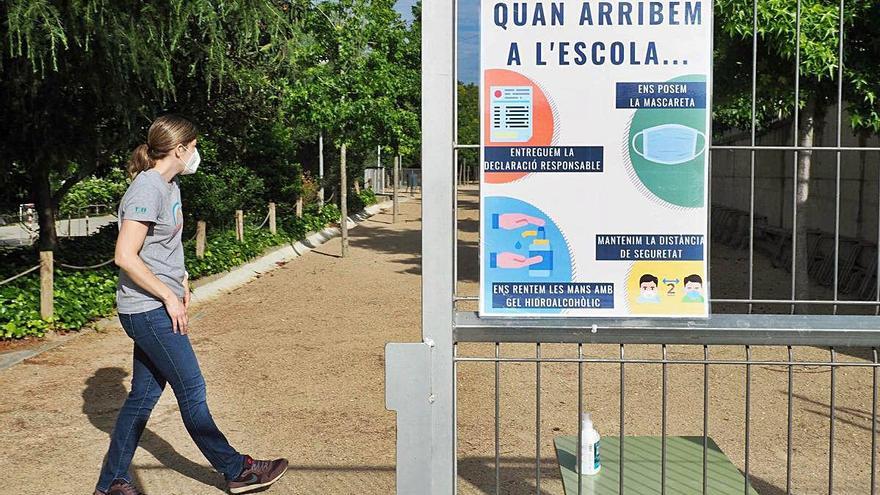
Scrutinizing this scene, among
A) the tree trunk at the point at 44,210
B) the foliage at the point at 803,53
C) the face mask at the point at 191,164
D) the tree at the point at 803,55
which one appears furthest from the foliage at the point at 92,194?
the face mask at the point at 191,164

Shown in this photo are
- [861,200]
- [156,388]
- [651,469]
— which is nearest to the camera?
[651,469]

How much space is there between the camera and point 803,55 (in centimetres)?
807

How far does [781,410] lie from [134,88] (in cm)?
830

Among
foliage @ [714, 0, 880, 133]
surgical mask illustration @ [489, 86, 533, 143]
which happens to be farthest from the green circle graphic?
foliage @ [714, 0, 880, 133]

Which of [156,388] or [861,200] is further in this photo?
[861,200]

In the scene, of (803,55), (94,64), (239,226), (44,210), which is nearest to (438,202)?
(803,55)

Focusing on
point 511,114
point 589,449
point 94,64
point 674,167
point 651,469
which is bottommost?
point 651,469

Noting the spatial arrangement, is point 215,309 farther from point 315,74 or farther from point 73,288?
point 315,74

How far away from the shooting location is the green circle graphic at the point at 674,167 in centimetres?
306

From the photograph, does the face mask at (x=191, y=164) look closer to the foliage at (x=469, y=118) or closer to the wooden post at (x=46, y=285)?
the foliage at (x=469, y=118)

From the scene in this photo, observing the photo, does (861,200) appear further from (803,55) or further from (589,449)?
(589,449)

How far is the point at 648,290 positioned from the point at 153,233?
106 inches

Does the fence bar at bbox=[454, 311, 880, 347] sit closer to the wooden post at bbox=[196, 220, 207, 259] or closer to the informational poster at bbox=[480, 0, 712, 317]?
the informational poster at bbox=[480, 0, 712, 317]

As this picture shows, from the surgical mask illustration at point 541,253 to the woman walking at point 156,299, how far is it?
2.24 metres
